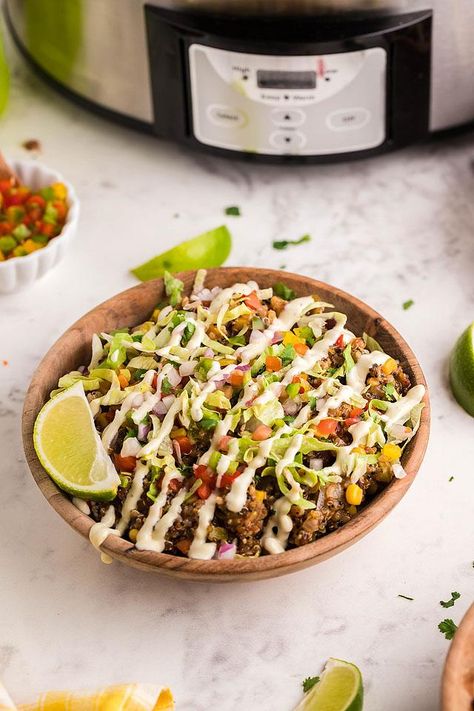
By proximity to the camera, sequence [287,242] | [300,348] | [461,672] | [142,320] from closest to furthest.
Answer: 1. [461,672]
2. [300,348]
3. [142,320]
4. [287,242]

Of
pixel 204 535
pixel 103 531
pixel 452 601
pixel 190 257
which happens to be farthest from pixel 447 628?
pixel 190 257

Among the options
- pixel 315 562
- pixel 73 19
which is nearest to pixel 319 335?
pixel 315 562

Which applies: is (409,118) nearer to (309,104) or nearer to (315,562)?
(309,104)

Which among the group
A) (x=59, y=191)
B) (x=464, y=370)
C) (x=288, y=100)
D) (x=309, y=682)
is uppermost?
(x=288, y=100)

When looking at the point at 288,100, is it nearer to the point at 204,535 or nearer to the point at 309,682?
the point at 204,535

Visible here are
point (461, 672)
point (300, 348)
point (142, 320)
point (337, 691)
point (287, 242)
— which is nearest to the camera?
point (461, 672)

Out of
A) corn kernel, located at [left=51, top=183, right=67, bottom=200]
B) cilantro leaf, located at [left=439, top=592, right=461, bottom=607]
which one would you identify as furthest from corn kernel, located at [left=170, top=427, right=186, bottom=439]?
corn kernel, located at [left=51, top=183, right=67, bottom=200]
